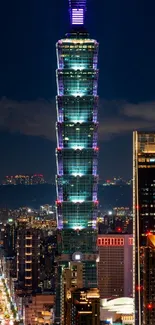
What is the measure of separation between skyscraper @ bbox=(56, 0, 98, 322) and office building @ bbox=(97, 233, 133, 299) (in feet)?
8.16

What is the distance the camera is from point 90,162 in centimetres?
3103

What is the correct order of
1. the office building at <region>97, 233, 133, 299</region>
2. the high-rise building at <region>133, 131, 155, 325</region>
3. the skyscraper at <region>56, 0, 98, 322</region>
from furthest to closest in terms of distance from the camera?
the office building at <region>97, 233, 133, 299</region>, the skyscraper at <region>56, 0, 98, 322</region>, the high-rise building at <region>133, 131, 155, 325</region>

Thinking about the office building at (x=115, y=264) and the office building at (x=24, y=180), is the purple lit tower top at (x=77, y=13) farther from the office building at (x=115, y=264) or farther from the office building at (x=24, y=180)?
the office building at (x=115, y=264)

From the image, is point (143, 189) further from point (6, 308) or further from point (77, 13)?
point (77, 13)

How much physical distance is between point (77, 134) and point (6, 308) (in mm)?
5725

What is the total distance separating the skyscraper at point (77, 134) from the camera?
101 ft

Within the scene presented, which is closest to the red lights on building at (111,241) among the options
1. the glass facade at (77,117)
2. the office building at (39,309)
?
the glass facade at (77,117)

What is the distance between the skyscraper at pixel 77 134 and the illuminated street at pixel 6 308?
1931 millimetres

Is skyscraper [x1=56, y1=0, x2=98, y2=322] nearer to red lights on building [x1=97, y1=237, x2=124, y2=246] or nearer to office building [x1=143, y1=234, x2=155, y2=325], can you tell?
red lights on building [x1=97, y1=237, x2=124, y2=246]

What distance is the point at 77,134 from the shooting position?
31.0 m

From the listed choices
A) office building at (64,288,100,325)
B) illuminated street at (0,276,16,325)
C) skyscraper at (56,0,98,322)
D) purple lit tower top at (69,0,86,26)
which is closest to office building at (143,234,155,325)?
office building at (64,288,100,325)

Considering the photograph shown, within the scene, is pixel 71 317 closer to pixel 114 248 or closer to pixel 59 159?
pixel 59 159

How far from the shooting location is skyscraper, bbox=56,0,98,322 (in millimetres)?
30828

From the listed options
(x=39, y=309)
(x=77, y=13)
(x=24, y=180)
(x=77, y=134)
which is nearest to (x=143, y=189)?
(x=77, y=134)
